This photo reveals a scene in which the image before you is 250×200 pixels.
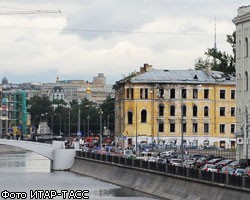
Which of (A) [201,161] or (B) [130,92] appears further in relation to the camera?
(B) [130,92]

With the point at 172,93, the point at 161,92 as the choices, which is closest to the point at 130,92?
the point at 161,92

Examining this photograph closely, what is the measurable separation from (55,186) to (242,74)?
2260cm

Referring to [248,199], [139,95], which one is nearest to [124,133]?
[139,95]

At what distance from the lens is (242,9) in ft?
370

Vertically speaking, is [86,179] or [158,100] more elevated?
[158,100]

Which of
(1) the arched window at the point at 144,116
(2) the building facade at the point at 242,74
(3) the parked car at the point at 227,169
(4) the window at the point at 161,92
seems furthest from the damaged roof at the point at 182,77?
(3) the parked car at the point at 227,169

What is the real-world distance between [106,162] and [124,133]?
1980 inches

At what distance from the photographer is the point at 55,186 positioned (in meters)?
102

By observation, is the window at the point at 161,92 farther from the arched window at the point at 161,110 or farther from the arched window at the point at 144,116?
the arched window at the point at 144,116

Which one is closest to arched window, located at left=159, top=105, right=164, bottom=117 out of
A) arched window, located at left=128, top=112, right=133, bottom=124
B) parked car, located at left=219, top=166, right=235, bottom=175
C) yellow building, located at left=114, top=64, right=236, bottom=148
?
yellow building, located at left=114, top=64, right=236, bottom=148

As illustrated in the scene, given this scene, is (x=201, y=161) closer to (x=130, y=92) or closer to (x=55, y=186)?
(x=55, y=186)

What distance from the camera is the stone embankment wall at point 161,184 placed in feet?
238

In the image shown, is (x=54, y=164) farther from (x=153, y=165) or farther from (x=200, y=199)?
(x=200, y=199)

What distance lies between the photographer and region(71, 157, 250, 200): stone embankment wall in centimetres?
7248
